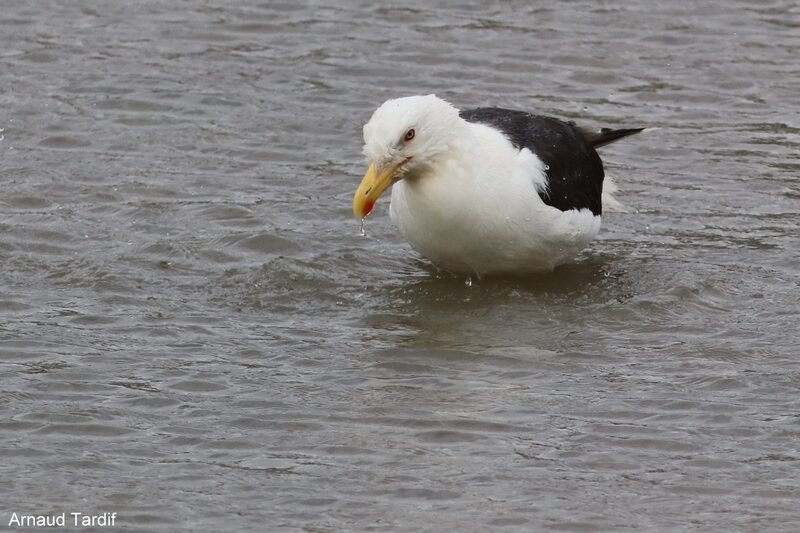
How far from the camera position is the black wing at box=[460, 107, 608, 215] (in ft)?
29.3

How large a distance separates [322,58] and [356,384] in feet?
19.1

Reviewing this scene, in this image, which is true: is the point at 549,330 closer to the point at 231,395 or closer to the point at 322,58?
the point at 231,395

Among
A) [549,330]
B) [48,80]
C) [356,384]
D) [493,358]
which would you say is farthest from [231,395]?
[48,80]

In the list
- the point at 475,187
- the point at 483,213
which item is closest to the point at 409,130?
the point at 475,187

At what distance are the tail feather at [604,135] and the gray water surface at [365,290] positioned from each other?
0.60m

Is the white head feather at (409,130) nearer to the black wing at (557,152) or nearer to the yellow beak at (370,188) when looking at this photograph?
the yellow beak at (370,188)

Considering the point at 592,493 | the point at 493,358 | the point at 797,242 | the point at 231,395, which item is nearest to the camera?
the point at 592,493

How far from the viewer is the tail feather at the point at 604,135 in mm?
9844

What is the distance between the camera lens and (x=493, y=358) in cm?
795

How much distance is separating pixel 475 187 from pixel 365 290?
1.03 m

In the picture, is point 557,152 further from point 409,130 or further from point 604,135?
point 409,130

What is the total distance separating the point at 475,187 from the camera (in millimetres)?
8445

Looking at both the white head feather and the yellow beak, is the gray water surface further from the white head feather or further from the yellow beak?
the white head feather

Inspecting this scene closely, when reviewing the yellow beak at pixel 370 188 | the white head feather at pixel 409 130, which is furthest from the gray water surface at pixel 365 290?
the white head feather at pixel 409 130
